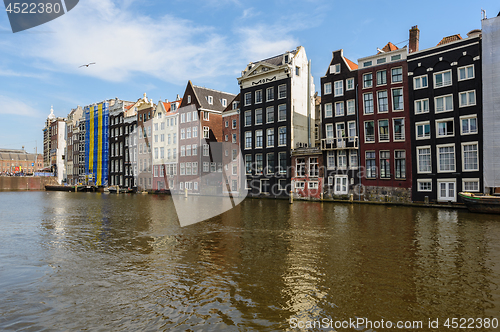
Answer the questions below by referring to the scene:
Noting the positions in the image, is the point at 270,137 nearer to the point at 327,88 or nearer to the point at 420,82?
the point at 327,88

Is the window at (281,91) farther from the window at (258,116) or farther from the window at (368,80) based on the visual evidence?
the window at (368,80)

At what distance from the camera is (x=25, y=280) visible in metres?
12.7

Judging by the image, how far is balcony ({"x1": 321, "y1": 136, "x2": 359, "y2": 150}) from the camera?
51.3 m

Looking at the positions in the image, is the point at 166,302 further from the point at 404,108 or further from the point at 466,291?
the point at 404,108

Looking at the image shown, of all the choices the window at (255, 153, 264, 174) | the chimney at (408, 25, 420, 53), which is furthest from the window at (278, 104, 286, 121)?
the chimney at (408, 25, 420, 53)

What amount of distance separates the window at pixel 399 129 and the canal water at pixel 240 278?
2608 centimetres

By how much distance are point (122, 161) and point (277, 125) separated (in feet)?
192

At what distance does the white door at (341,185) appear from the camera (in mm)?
52103

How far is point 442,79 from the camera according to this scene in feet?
142

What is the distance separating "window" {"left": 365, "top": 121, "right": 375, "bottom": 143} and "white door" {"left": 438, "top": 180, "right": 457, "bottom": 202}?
11295mm

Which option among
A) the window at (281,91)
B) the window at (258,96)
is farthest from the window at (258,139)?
the window at (281,91)

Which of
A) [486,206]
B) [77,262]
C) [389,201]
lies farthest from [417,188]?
[77,262]

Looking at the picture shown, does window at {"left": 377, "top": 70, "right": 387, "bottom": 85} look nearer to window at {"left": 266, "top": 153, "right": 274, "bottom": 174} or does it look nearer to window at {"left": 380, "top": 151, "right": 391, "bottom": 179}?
window at {"left": 380, "top": 151, "right": 391, "bottom": 179}

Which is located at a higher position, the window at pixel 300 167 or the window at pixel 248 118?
the window at pixel 248 118
